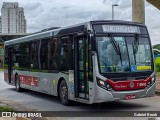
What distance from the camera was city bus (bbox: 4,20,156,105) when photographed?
11406mm

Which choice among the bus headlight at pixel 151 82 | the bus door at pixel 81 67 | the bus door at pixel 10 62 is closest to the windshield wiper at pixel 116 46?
the bus door at pixel 81 67

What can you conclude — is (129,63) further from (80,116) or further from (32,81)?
(32,81)

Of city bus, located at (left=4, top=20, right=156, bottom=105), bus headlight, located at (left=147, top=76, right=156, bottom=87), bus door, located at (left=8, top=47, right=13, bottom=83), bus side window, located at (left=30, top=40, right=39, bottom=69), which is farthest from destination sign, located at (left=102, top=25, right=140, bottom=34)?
bus door, located at (left=8, top=47, right=13, bottom=83)

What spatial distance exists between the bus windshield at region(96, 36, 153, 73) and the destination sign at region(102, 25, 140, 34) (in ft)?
0.77

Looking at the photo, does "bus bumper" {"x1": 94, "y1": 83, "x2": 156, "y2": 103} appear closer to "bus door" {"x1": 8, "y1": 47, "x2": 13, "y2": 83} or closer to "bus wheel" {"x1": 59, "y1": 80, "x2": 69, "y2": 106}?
"bus wheel" {"x1": 59, "y1": 80, "x2": 69, "y2": 106}

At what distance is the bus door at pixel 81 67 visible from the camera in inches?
470

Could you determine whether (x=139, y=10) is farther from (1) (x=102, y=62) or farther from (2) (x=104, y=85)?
(2) (x=104, y=85)

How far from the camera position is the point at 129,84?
11.7 meters

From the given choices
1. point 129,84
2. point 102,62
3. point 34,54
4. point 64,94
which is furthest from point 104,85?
point 34,54

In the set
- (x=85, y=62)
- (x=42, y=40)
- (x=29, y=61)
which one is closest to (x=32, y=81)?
(x=29, y=61)

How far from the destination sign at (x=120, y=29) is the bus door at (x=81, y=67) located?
763mm

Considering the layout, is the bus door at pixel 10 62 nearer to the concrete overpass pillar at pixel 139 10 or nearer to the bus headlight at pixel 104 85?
the concrete overpass pillar at pixel 139 10

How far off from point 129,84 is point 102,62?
113cm

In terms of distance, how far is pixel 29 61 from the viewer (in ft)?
58.4
